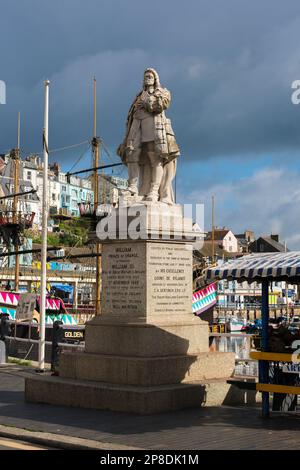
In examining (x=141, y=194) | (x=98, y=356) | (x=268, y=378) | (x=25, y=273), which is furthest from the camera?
(x=25, y=273)

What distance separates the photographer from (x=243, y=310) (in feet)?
373

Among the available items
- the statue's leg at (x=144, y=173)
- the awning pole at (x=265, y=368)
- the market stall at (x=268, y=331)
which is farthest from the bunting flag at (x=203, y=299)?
the awning pole at (x=265, y=368)

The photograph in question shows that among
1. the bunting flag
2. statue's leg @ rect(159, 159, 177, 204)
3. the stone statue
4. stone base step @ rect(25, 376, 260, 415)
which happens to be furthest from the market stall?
the bunting flag

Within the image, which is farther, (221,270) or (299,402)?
(299,402)

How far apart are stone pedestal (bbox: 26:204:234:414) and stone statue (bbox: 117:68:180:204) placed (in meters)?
0.69

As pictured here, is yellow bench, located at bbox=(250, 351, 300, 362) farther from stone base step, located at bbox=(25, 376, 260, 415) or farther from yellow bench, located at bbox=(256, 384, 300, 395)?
stone base step, located at bbox=(25, 376, 260, 415)

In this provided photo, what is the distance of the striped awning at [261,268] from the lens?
36.4ft

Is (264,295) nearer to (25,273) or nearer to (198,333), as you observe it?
(198,333)

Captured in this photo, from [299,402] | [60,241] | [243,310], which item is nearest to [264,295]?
[299,402]

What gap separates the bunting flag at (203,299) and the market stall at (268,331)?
32686mm

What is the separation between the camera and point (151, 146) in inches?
580

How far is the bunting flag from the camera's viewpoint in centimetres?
4541

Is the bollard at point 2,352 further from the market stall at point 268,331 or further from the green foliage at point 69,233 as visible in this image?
the green foliage at point 69,233
